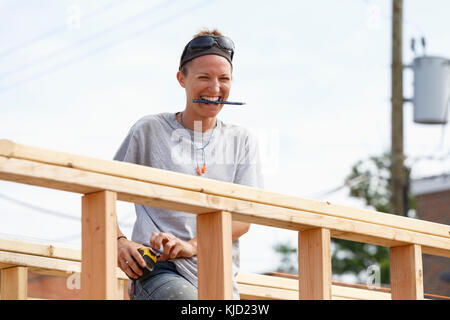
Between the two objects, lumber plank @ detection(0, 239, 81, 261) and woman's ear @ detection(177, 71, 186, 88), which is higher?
woman's ear @ detection(177, 71, 186, 88)

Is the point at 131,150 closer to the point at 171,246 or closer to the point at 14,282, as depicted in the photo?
the point at 171,246

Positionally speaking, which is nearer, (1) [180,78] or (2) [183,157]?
(2) [183,157]

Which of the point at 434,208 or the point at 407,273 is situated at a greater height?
the point at 434,208

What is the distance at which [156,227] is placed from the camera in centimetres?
349

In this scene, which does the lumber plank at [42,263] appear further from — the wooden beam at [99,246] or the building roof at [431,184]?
the building roof at [431,184]

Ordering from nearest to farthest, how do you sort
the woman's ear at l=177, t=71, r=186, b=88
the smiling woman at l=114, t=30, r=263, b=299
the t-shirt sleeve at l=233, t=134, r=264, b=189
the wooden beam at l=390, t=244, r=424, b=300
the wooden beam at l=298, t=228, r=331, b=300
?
the wooden beam at l=298, t=228, r=331, b=300 → the wooden beam at l=390, t=244, r=424, b=300 → the smiling woman at l=114, t=30, r=263, b=299 → the t-shirt sleeve at l=233, t=134, r=264, b=189 → the woman's ear at l=177, t=71, r=186, b=88

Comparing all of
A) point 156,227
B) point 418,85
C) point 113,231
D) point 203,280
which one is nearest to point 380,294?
point 156,227

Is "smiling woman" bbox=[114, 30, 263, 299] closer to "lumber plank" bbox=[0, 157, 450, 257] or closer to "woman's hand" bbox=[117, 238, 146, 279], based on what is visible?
"woman's hand" bbox=[117, 238, 146, 279]

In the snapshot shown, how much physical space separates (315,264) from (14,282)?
1.59 m

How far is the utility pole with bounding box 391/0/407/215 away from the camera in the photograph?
1498 centimetres

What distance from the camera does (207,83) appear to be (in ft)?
11.9

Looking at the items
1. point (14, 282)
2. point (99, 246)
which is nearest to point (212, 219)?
point (99, 246)

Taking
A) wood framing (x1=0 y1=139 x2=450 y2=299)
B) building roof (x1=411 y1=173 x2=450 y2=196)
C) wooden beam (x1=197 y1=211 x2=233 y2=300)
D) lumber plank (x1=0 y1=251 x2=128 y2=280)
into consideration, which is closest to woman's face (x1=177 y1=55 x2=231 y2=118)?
wood framing (x1=0 y1=139 x2=450 y2=299)

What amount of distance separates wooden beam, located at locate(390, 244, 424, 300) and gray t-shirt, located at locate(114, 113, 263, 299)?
0.61m
